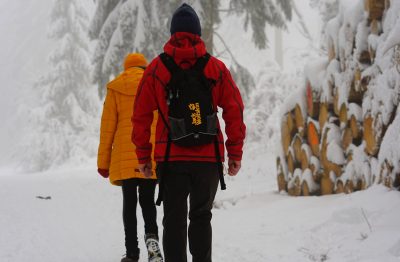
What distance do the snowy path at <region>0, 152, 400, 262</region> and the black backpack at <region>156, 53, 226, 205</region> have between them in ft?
5.47

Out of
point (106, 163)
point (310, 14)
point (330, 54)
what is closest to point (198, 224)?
point (106, 163)

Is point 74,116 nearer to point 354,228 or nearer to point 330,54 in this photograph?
point 330,54

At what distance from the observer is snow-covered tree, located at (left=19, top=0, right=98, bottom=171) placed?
29.6 m

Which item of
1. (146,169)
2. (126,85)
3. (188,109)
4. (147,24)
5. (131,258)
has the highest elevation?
(147,24)

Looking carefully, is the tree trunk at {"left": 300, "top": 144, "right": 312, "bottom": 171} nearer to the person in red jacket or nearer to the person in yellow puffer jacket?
the person in yellow puffer jacket

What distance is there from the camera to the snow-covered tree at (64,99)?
29.6 m

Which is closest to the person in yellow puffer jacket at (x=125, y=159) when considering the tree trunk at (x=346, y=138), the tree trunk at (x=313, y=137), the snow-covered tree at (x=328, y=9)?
the tree trunk at (x=346, y=138)

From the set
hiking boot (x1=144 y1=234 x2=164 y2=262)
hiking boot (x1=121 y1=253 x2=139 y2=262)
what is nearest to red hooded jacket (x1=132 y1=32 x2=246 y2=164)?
hiking boot (x1=144 y1=234 x2=164 y2=262)

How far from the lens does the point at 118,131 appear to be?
13.3 ft

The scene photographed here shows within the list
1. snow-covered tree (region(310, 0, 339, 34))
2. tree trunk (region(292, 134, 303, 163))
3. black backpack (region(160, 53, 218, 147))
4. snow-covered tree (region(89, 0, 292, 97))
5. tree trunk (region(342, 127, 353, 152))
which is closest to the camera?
black backpack (region(160, 53, 218, 147))

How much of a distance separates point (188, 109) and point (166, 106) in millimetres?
183

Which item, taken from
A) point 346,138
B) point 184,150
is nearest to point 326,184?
point 346,138

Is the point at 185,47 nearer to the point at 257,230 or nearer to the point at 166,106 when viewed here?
the point at 166,106

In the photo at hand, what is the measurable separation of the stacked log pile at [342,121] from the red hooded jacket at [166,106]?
2.26m
